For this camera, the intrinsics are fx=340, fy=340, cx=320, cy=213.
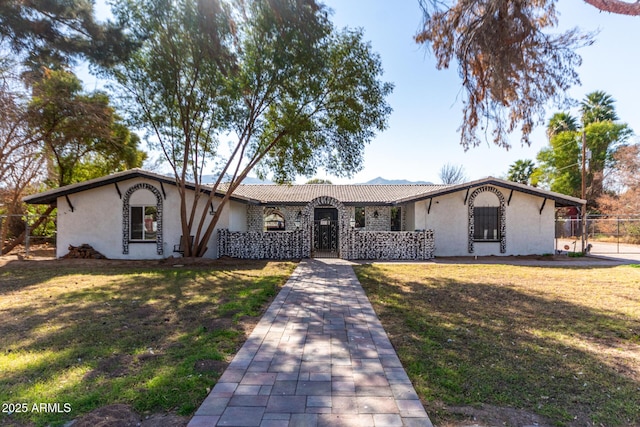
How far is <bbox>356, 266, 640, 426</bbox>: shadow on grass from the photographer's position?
312 centimetres

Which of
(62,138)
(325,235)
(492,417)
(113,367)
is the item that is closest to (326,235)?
(325,235)

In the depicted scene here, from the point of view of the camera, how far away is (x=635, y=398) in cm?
321

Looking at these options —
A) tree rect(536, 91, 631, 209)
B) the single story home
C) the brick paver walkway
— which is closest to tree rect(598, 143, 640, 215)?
tree rect(536, 91, 631, 209)

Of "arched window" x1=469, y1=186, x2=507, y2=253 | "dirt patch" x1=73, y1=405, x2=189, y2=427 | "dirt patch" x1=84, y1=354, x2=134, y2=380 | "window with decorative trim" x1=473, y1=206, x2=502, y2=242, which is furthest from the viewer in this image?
"window with decorative trim" x1=473, y1=206, x2=502, y2=242

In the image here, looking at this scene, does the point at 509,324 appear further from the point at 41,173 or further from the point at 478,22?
the point at 41,173

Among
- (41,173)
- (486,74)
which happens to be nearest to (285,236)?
Answer: (486,74)

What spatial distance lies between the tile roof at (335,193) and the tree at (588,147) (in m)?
20.0

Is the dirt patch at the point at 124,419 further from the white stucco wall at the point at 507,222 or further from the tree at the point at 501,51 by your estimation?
the white stucco wall at the point at 507,222

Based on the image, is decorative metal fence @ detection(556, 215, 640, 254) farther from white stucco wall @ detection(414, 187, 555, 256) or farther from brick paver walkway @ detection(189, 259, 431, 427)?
brick paver walkway @ detection(189, 259, 431, 427)

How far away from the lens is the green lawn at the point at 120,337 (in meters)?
3.17

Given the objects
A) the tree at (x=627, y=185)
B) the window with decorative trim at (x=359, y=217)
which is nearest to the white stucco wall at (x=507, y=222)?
the window with decorative trim at (x=359, y=217)

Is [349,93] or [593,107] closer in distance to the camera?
[349,93]

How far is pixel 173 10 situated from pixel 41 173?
43.9 ft

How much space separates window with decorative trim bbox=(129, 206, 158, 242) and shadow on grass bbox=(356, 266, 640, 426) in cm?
1068
